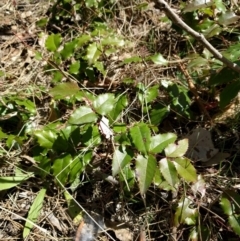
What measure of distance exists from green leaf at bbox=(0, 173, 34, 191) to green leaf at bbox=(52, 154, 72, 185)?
0.16m

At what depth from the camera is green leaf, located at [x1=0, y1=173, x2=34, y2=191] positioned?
6.26 ft

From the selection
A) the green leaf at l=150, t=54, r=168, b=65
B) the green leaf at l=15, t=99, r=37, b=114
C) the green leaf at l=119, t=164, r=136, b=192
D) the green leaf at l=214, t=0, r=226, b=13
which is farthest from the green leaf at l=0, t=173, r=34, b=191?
A: the green leaf at l=214, t=0, r=226, b=13

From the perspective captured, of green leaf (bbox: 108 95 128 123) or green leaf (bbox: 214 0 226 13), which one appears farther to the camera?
green leaf (bbox: 214 0 226 13)

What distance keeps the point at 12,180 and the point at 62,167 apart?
0.26 m

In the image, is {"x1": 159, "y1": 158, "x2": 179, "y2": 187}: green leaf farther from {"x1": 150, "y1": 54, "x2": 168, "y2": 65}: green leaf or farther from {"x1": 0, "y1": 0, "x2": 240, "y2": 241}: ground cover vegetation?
{"x1": 150, "y1": 54, "x2": 168, "y2": 65}: green leaf

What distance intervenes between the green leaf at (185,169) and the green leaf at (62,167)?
0.44 m

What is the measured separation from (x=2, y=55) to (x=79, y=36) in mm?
438

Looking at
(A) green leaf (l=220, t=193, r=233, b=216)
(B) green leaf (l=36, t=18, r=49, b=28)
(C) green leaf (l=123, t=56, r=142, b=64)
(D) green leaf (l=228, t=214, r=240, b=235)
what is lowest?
(D) green leaf (l=228, t=214, r=240, b=235)

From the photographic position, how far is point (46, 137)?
73.2 inches

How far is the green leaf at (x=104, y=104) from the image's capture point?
66.9 inches

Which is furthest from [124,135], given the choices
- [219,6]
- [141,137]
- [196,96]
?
[219,6]

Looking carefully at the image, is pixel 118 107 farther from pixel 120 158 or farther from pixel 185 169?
pixel 185 169

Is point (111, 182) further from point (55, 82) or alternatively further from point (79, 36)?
point (79, 36)

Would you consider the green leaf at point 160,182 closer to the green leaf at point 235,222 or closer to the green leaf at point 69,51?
the green leaf at point 235,222
